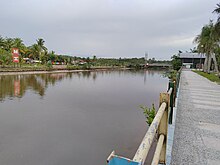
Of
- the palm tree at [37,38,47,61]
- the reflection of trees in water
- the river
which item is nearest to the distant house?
the palm tree at [37,38,47,61]

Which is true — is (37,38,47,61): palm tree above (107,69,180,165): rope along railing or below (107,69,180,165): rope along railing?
above

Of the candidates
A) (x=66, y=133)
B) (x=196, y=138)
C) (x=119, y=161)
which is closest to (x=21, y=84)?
(x=66, y=133)

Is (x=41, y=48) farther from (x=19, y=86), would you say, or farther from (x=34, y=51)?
(x=19, y=86)

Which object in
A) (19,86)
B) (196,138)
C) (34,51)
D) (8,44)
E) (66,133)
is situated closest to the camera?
(196,138)

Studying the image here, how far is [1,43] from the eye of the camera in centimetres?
3228

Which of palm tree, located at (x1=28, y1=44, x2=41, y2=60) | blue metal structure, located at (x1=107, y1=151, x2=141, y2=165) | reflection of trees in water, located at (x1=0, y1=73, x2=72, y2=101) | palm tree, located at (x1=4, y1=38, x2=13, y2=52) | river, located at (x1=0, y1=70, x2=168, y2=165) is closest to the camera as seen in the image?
blue metal structure, located at (x1=107, y1=151, x2=141, y2=165)

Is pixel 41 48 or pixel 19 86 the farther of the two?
pixel 41 48

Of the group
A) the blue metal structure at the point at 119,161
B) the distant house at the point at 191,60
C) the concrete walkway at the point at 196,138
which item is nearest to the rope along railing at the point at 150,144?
the blue metal structure at the point at 119,161

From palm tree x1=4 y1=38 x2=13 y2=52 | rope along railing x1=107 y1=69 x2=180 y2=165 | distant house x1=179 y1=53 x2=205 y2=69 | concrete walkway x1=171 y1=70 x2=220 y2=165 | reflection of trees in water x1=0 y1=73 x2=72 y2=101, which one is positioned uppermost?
palm tree x1=4 y1=38 x2=13 y2=52

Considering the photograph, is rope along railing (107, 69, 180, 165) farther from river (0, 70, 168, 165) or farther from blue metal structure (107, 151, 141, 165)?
river (0, 70, 168, 165)

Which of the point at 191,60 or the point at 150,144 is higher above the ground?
the point at 191,60

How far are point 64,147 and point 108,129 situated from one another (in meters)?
1.76

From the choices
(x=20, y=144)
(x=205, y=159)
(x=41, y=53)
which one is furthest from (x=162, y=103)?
(x=41, y=53)

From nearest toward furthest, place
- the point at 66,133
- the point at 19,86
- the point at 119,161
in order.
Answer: the point at 119,161 < the point at 66,133 < the point at 19,86
